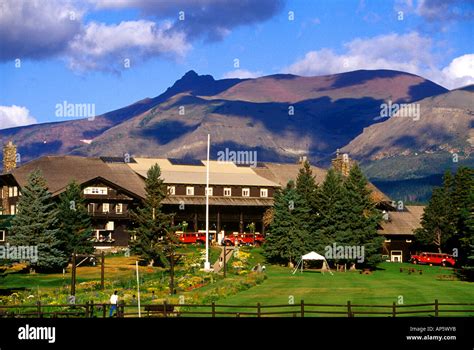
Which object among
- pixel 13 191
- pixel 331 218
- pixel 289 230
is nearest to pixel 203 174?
pixel 13 191

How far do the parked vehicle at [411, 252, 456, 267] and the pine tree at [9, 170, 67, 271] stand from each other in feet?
130

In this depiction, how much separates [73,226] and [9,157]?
36.1 metres

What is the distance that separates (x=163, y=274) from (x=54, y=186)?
2965cm

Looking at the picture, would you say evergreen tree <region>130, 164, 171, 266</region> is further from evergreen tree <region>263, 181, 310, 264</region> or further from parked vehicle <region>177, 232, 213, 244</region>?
parked vehicle <region>177, 232, 213, 244</region>

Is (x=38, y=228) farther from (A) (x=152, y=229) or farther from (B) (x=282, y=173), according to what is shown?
(B) (x=282, y=173)

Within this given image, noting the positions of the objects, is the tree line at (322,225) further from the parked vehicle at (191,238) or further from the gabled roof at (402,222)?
the gabled roof at (402,222)

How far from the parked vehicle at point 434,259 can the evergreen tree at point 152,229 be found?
2874 cm

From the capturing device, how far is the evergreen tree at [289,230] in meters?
85.1

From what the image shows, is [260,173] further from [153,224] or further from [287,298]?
[287,298]

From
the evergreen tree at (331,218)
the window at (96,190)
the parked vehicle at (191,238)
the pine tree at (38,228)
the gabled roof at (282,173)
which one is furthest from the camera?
the gabled roof at (282,173)

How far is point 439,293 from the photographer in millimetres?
58969

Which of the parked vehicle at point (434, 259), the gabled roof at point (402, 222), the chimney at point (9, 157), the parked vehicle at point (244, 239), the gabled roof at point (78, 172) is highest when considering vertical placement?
the chimney at point (9, 157)

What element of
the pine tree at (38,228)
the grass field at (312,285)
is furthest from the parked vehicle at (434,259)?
the pine tree at (38,228)
